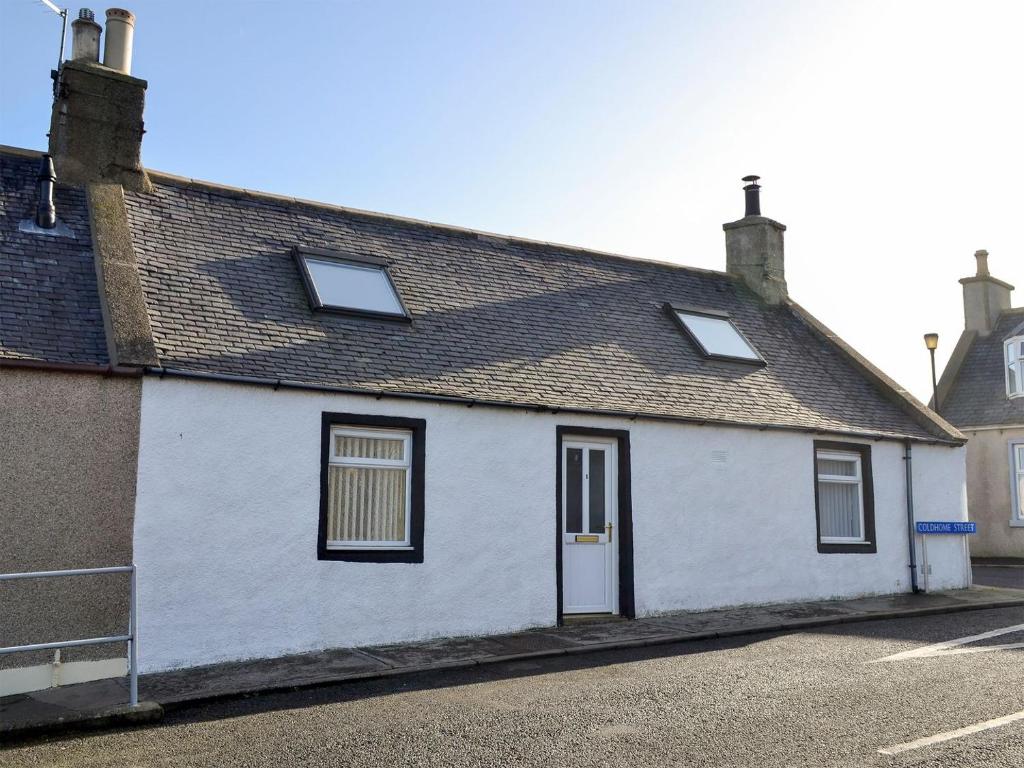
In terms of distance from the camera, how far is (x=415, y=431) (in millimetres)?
11172

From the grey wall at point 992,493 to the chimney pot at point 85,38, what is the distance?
21679mm

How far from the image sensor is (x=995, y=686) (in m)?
8.14

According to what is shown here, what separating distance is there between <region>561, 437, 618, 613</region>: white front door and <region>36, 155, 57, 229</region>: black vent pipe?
6.99 m

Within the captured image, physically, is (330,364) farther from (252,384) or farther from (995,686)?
(995,686)

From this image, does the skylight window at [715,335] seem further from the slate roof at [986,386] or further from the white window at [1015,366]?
the white window at [1015,366]

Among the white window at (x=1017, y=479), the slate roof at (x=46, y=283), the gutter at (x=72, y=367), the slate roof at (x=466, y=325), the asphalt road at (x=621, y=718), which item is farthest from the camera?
the white window at (x=1017, y=479)

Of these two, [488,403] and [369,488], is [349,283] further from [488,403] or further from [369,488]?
[369,488]

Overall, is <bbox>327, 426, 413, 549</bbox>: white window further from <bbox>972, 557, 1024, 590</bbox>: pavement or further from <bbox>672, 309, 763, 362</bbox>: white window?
<bbox>972, 557, 1024, 590</bbox>: pavement

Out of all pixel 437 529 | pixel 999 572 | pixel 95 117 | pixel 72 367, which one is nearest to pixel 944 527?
pixel 999 572

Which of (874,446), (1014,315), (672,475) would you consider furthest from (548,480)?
(1014,315)

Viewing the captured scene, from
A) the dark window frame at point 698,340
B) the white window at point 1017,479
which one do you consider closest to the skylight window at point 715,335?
the dark window frame at point 698,340

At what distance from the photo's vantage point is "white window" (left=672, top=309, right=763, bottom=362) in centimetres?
1571

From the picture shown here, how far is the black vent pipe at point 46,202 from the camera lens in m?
11.3

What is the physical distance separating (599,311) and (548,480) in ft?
14.0
